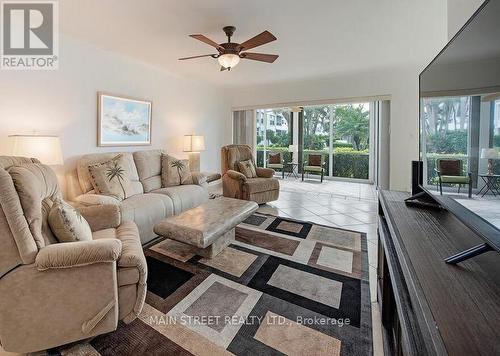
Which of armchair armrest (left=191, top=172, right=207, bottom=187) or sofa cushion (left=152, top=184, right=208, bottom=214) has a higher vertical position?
armchair armrest (left=191, top=172, right=207, bottom=187)

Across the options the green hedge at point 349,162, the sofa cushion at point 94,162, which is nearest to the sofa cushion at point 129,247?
the sofa cushion at point 94,162

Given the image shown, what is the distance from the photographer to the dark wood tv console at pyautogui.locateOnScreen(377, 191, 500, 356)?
525mm

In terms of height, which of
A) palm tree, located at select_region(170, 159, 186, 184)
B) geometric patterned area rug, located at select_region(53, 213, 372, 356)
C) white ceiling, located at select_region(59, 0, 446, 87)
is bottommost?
geometric patterned area rug, located at select_region(53, 213, 372, 356)

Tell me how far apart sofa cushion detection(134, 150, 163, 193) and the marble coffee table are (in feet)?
3.97

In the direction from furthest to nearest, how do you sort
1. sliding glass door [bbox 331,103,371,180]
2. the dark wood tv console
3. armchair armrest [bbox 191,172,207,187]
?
sliding glass door [bbox 331,103,371,180] < armchair armrest [bbox 191,172,207,187] < the dark wood tv console

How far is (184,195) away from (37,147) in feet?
5.41

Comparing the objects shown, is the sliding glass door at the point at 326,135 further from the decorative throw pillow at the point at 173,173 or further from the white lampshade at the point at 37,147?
the white lampshade at the point at 37,147

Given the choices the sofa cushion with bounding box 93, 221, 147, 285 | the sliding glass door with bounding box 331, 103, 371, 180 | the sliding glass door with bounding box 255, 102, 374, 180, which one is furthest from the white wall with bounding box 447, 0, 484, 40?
the sliding glass door with bounding box 331, 103, 371, 180

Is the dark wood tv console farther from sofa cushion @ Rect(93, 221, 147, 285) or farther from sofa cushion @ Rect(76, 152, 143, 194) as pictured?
sofa cushion @ Rect(76, 152, 143, 194)

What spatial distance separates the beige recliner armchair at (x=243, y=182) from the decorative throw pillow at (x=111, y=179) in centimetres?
165

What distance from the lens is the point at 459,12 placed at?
1837mm

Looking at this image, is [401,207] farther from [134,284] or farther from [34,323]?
[34,323]

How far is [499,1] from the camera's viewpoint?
763 millimetres

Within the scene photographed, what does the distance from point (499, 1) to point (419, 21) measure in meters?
2.44
